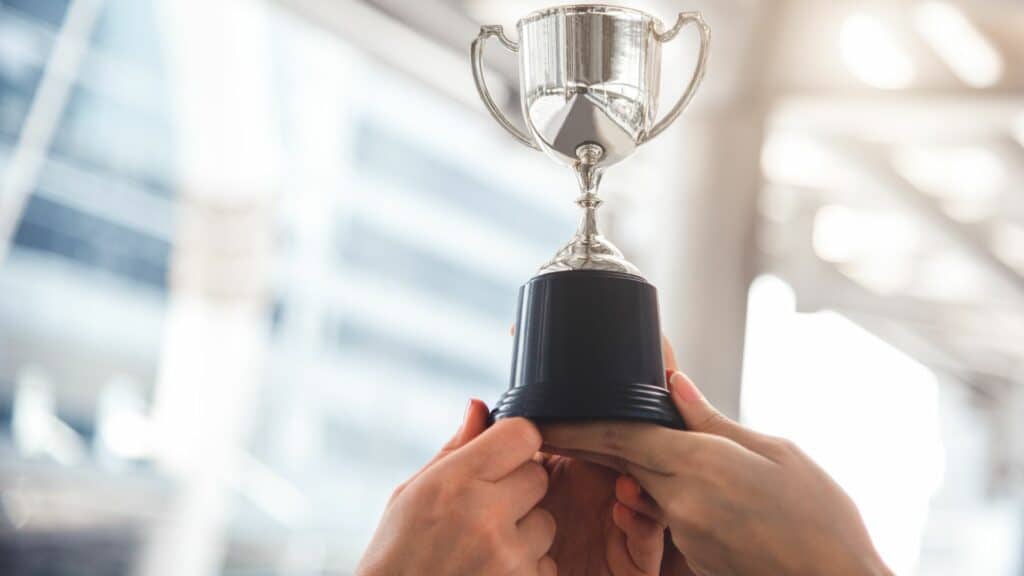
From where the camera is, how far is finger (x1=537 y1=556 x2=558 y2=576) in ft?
4.52

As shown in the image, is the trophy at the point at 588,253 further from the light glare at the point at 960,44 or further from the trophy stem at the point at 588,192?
the light glare at the point at 960,44

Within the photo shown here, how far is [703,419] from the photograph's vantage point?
132 centimetres

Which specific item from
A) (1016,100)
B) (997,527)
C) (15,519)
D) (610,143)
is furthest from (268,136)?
(997,527)

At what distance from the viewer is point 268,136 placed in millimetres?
6633

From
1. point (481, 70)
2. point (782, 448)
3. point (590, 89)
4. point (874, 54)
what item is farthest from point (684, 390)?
point (874, 54)

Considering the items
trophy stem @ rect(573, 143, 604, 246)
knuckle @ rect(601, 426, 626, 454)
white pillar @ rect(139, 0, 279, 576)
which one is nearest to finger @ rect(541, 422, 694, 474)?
knuckle @ rect(601, 426, 626, 454)

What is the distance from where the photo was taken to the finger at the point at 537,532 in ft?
4.42

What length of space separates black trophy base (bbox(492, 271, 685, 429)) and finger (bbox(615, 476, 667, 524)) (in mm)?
106

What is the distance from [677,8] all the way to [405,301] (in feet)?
21.2

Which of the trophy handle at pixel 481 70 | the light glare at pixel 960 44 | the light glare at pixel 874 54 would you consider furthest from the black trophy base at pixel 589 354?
the light glare at pixel 960 44

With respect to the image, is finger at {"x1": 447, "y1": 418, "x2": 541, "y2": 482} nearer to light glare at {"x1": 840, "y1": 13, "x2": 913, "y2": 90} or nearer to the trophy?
the trophy

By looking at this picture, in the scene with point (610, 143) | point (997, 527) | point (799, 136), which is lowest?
point (997, 527)

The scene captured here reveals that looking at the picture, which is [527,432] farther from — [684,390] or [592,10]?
[592,10]

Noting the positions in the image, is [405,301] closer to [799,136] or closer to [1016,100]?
[799,136]
